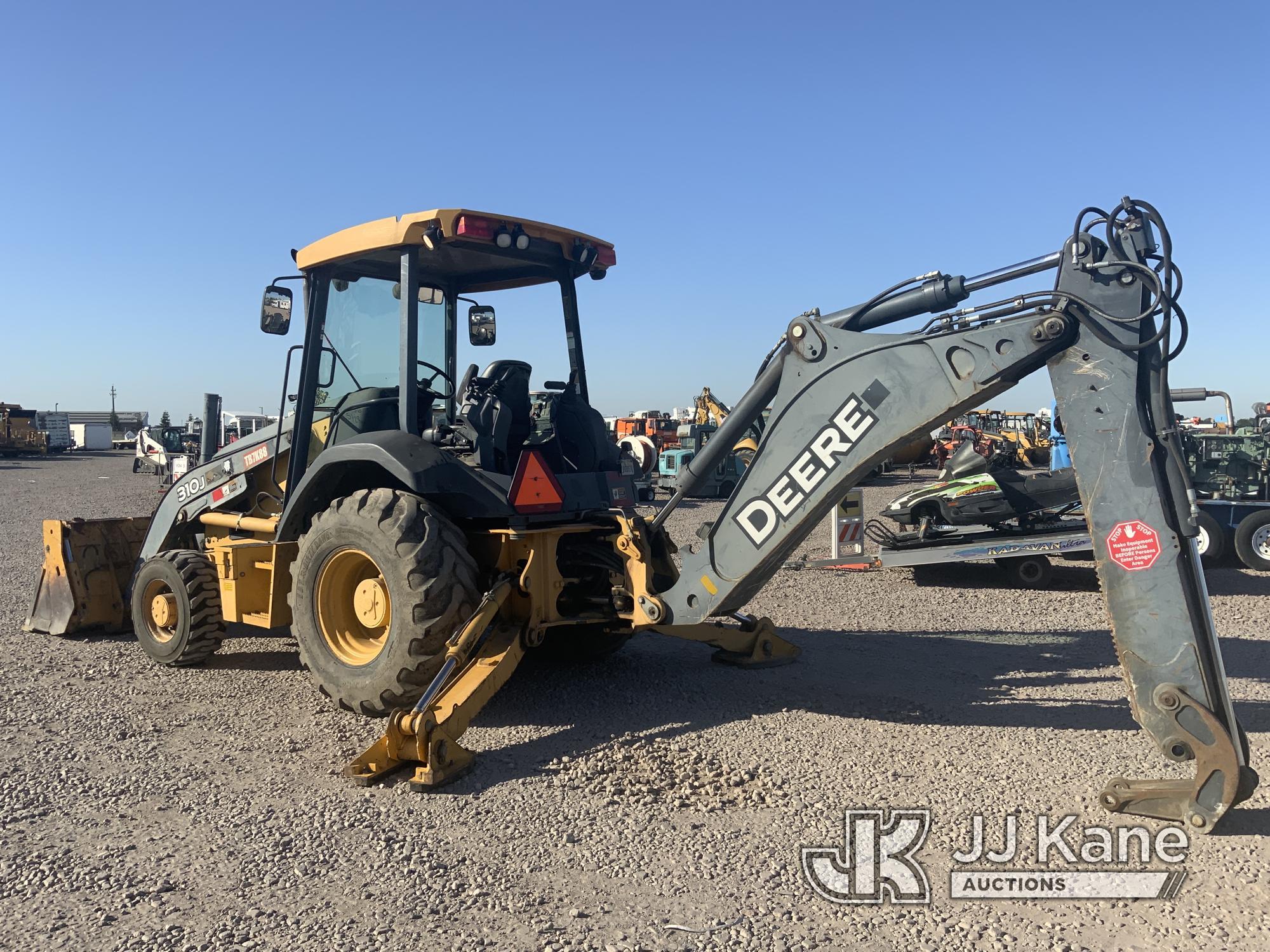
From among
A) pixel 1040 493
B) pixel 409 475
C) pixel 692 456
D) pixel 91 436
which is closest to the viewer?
pixel 409 475

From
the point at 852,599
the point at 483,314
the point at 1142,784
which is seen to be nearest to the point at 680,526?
the point at 852,599

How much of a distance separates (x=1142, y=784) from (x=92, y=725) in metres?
5.35

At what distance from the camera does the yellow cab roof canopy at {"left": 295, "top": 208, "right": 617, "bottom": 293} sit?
5320mm

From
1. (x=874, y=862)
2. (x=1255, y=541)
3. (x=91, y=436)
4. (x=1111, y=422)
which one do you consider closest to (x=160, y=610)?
(x=874, y=862)

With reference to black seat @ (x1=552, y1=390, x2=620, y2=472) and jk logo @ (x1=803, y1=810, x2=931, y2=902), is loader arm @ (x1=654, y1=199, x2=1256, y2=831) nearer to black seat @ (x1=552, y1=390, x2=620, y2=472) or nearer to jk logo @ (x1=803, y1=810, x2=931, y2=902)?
jk logo @ (x1=803, y1=810, x2=931, y2=902)

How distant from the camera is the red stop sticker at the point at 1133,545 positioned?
3680 millimetres

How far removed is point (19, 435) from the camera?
150 feet

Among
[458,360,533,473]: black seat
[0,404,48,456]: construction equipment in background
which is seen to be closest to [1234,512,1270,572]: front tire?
[458,360,533,473]: black seat

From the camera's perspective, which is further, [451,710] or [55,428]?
[55,428]

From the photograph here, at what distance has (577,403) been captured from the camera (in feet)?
20.5

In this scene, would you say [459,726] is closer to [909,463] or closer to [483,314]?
[483,314]

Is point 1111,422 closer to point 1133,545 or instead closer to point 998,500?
point 1133,545

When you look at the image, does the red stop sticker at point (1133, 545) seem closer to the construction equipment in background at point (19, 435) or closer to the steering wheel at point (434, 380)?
the steering wheel at point (434, 380)

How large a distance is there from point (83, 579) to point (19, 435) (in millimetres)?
46019
